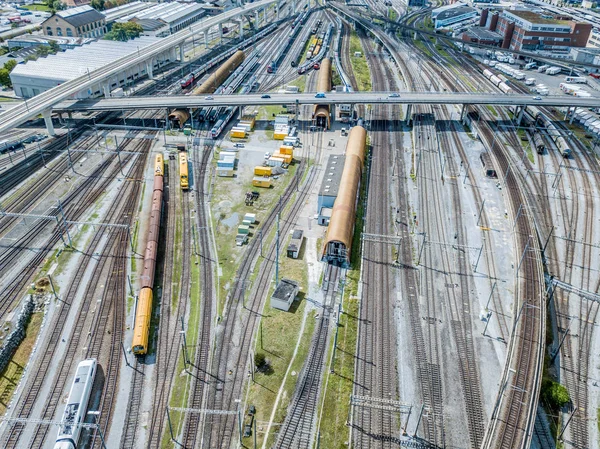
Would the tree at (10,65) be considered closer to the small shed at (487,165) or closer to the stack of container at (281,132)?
the stack of container at (281,132)

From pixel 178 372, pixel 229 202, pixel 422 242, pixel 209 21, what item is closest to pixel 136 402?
pixel 178 372

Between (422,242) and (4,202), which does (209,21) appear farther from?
(422,242)

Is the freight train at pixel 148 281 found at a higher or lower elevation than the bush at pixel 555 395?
higher

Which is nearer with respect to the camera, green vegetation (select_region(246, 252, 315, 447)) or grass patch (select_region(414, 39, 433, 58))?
green vegetation (select_region(246, 252, 315, 447))

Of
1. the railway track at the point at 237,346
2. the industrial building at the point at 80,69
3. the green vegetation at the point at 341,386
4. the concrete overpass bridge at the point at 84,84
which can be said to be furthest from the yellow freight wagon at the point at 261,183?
the industrial building at the point at 80,69

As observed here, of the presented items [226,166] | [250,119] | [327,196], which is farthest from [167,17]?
[327,196]

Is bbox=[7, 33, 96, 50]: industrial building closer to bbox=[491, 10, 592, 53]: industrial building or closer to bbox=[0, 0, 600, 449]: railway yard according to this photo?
bbox=[0, 0, 600, 449]: railway yard

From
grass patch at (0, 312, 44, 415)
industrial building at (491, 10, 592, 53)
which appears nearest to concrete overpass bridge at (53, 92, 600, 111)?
grass patch at (0, 312, 44, 415)
